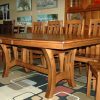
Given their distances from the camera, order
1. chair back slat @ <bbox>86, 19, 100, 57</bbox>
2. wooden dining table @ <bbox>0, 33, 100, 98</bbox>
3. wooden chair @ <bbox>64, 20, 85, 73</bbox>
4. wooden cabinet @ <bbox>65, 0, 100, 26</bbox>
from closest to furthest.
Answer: wooden dining table @ <bbox>0, 33, 100, 98</bbox> → chair back slat @ <bbox>86, 19, 100, 57</bbox> → wooden chair @ <bbox>64, 20, 85, 73</bbox> → wooden cabinet @ <bbox>65, 0, 100, 26</bbox>

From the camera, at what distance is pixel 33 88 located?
2.48 meters

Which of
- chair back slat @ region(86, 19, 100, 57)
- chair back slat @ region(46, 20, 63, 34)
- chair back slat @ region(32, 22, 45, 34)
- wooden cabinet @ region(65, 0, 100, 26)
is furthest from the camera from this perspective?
wooden cabinet @ region(65, 0, 100, 26)

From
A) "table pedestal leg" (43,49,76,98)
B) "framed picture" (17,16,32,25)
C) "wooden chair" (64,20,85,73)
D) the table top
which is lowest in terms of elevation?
"table pedestal leg" (43,49,76,98)

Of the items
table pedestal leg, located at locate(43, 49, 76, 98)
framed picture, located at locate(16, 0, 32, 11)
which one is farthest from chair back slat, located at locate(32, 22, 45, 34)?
framed picture, located at locate(16, 0, 32, 11)

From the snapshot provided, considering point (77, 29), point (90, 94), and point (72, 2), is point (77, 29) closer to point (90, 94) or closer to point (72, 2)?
point (90, 94)

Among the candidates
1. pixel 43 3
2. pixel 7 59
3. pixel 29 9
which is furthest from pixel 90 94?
pixel 29 9

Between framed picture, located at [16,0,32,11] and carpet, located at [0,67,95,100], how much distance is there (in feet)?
10.1

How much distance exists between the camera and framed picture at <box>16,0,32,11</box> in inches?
222

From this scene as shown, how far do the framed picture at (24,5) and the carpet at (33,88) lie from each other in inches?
122

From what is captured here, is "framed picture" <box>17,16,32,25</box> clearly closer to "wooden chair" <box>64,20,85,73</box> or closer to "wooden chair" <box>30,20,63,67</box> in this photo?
"wooden chair" <box>30,20,63,67</box>

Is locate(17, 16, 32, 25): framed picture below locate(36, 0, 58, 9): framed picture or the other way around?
below

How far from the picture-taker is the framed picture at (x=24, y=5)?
5.63 metres

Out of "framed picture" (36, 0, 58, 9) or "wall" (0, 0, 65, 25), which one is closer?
"wall" (0, 0, 65, 25)

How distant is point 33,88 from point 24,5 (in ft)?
12.9
